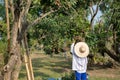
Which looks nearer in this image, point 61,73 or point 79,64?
point 79,64

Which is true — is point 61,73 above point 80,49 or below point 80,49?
below

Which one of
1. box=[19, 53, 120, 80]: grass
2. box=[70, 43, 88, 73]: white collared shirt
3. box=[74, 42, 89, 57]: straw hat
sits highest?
box=[74, 42, 89, 57]: straw hat

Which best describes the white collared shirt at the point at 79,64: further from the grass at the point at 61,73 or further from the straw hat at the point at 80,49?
the grass at the point at 61,73

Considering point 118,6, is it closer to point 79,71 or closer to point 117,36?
point 117,36

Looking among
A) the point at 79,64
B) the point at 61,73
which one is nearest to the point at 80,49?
the point at 79,64

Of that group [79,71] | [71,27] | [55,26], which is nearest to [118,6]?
[71,27]

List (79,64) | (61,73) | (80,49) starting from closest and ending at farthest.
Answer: (79,64)
(80,49)
(61,73)

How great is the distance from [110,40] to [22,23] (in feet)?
34.5

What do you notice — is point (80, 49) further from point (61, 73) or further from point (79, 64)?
point (61, 73)

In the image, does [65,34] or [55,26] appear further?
[65,34]

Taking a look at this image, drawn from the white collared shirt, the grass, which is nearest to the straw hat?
the white collared shirt

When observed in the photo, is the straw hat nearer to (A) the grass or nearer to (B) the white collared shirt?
(B) the white collared shirt

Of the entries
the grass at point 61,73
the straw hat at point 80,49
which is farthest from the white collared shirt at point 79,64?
the grass at point 61,73

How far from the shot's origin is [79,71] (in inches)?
398
